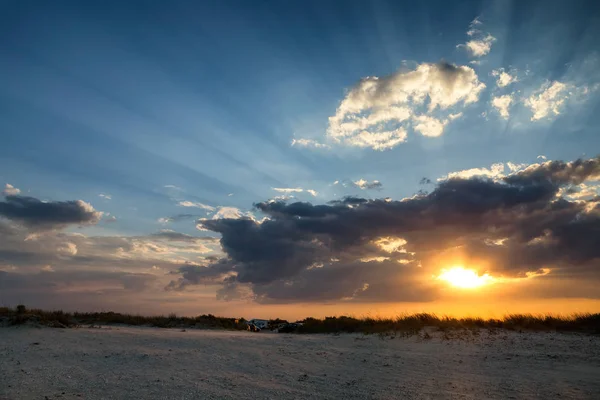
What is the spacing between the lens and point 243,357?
14.1 metres

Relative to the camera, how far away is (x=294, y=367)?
41.4ft

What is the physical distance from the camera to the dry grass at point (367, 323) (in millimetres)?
19062

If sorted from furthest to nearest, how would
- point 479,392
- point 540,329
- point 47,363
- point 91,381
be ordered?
1. point 540,329
2. point 47,363
3. point 91,381
4. point 479,392

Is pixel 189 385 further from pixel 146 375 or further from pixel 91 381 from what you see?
pixel 91 381

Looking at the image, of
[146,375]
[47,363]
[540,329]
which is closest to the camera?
[146,375]

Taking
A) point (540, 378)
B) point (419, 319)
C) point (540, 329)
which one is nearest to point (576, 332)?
point (540, 329)

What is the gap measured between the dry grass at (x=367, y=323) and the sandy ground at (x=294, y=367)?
190cm

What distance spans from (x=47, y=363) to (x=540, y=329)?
1947 cm

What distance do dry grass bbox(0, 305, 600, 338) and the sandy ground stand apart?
6.22ft

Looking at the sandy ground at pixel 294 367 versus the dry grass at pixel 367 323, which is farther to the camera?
the dry grass at pixel 367 323

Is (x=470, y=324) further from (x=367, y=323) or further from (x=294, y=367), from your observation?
(x=294, y=367)

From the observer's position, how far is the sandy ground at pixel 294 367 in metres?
9.48

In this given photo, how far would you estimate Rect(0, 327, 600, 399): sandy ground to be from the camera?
9.48 meters

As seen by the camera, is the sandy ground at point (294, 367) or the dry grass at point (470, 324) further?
the dry grass at point (470, 324)
